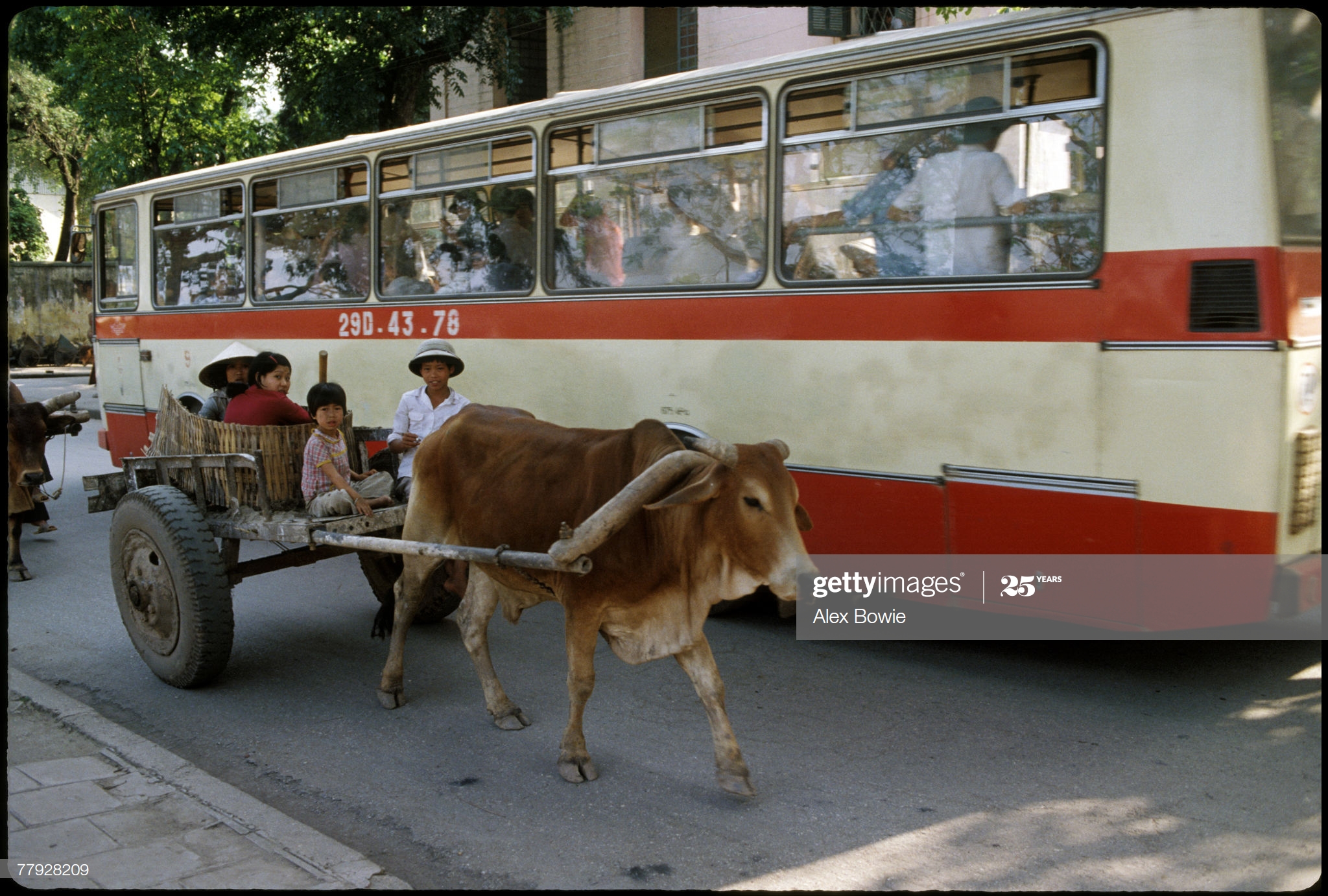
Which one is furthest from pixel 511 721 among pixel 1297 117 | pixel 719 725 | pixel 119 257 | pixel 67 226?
pixel 67 226

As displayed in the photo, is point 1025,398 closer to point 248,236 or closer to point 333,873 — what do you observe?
point 333,873

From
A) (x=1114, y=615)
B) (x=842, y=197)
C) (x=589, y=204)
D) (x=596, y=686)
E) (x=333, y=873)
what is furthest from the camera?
(x=589, y=204)

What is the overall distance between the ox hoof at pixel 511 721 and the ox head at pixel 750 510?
1.49 meters

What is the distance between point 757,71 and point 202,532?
12.5 ft

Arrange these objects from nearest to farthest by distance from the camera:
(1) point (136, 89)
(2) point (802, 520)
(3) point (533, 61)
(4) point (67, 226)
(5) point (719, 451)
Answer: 1. (5) point (719, 451)
2. (2) point (802, 520)
3. (1) point (136, 89)
4. (3) point (533, 61)
5. (4) point (67, 226)

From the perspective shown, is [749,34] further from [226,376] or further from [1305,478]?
[1305,478]

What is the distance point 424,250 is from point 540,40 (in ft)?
36.7

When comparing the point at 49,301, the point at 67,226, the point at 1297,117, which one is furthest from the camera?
the point at 67,226

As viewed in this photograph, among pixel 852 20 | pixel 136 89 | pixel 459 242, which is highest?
pixel 852 20

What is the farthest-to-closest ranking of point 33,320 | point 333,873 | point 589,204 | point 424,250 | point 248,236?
1. point 33,320
2. point 248,236
3. point 424,250
4. point 589,204
5. point 333,873

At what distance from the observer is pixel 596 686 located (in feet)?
17.6

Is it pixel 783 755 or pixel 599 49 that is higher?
pixel 599 49

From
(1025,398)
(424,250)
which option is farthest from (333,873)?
(424,250)

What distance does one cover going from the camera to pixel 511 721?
15.9 ft
